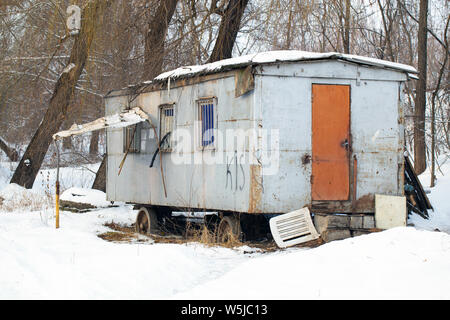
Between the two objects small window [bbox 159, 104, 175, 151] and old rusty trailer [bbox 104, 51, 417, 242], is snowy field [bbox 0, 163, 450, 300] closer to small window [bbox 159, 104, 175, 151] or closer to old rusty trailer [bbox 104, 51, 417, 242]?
old rusty trailer [bbox 104, 51, 417, 242]

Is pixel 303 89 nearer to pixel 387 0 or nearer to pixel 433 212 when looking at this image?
pixel 433 212

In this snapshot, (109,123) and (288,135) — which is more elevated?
(109,123)

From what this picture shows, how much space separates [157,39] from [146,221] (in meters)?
5.65

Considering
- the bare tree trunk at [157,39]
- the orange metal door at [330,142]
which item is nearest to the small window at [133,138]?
the bare tree trunk at [157,39]

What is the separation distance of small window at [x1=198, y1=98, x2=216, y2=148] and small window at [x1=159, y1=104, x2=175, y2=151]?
1022mm

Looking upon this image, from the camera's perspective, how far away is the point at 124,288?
6961 mm

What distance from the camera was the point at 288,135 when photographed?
36.9 feet

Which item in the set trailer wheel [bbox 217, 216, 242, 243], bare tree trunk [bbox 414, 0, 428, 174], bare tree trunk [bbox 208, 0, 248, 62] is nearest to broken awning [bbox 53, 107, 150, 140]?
trailer wheel [bbox 217, 216, 242, 243]

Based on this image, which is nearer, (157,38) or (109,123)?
(109,123)

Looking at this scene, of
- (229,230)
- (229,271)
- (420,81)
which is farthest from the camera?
(420,81)

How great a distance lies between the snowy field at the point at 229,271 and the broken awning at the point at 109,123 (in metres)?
3.45

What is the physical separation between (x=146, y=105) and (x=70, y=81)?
20.9ft

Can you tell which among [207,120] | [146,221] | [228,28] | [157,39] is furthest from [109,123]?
[228,28]

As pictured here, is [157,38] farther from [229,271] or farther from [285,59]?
[229,271]
